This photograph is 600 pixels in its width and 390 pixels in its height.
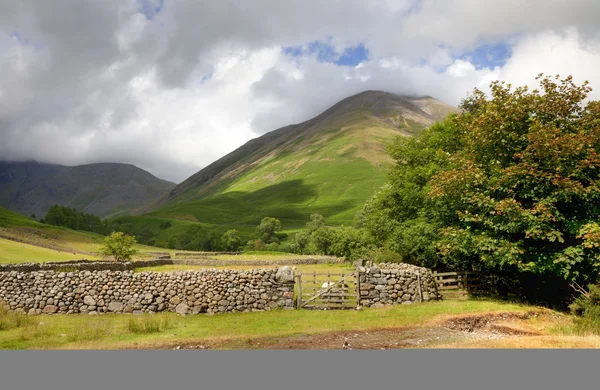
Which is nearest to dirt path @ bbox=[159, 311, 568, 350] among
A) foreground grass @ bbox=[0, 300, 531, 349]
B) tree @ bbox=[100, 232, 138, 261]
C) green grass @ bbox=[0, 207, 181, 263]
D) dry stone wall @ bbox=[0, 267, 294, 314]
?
foreground grass @ bbox=[0, 300, 531, 349]

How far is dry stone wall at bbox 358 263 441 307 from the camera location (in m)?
26.4

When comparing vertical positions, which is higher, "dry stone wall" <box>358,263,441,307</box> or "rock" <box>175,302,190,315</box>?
"dry stone wall" <box>358,263,441,307</box>

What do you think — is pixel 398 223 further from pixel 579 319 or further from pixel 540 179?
pixel 579 319

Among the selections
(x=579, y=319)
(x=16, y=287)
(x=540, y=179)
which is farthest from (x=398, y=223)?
(x=16, y=287)

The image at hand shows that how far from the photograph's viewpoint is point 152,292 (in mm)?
25641

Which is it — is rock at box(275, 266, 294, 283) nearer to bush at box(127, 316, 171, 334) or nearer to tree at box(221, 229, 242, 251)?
bush at box(127, 316, 171, 334)

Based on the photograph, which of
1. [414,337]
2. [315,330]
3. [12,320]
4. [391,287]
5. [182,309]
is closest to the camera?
[414,337]

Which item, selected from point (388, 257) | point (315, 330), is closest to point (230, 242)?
point (388, 257)

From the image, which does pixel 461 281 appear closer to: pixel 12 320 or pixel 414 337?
pixel 414 337

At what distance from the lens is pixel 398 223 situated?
39344 mm

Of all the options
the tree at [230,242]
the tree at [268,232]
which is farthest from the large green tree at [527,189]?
the tree at [268,232]

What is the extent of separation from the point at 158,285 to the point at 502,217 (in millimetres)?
20801

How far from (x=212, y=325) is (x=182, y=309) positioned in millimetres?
4040

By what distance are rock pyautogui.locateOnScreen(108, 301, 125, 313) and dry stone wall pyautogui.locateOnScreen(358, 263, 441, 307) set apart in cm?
1432
